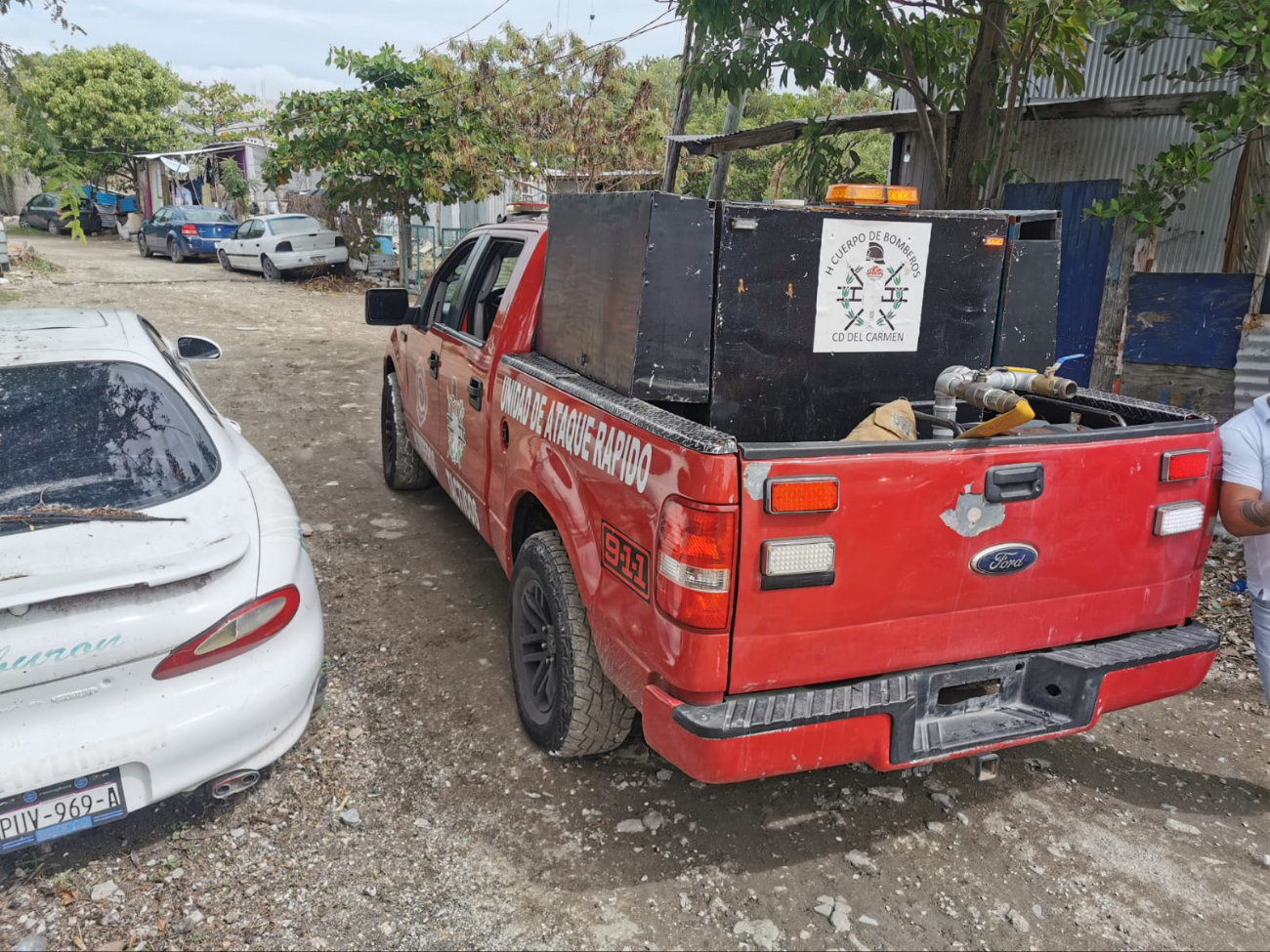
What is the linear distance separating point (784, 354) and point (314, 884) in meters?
2.25

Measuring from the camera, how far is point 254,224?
791 inches

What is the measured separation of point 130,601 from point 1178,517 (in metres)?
3.14

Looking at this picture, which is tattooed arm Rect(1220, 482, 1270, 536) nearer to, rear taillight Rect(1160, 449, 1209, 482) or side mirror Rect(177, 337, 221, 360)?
rear taillight Rect(1160, 449, 1209, 482)

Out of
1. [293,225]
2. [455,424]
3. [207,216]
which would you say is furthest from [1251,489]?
[207,216]

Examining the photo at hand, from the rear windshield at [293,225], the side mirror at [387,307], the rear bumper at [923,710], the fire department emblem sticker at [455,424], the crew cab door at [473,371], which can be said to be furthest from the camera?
the rear windshield at [293,225]

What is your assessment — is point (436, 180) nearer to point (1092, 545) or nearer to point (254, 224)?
point (254, 224)

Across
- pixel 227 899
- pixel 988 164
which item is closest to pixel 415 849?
pixel 227 899

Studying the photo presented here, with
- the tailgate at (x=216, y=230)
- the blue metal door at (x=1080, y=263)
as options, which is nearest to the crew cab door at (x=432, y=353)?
the blue metal door at (x=1080, y=263)

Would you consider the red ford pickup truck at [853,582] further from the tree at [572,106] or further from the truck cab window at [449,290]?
the tree at [572,106]

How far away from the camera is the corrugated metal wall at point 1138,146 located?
6.83 m

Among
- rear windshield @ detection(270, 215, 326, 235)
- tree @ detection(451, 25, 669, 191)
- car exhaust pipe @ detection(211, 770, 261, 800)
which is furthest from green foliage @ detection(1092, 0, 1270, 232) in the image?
rear windshield @ detection(270, 215, 326, 235)

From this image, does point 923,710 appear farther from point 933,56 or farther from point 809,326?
point 933,56

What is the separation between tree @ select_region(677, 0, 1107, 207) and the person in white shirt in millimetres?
3275

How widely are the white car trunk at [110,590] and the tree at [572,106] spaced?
14.1m
